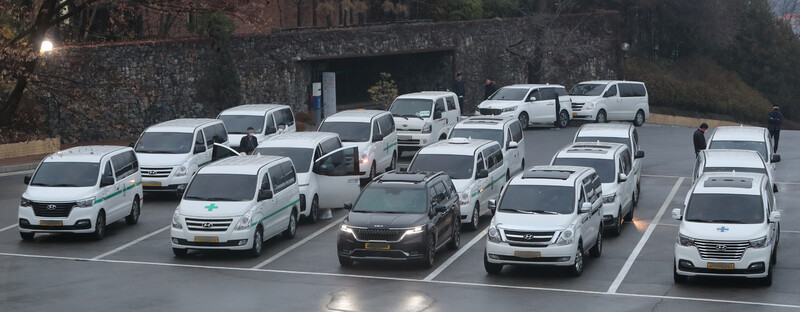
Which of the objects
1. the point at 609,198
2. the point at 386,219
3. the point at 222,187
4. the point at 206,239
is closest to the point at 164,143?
the point at 222,187

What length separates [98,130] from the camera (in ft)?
125

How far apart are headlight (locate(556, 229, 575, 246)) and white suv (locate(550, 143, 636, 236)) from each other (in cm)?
406

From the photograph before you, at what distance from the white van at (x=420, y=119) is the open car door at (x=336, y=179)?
8.89 m

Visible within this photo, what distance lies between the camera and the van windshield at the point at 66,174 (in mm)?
22812

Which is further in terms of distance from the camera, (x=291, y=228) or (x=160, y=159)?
(x=160, y=159)

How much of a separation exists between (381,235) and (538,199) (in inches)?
117

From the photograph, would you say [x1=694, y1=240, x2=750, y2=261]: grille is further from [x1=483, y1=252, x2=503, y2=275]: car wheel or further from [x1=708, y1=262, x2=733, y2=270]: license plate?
[x1=483, y1=252, x2=503, y2=275]: car wheel

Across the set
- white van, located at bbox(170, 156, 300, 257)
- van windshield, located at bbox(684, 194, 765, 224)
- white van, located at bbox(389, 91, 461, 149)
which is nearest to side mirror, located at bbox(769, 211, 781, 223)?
van windshield, located at bbox(684, 194, 765, 224)

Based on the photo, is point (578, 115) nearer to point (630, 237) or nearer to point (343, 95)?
point (343, 95)

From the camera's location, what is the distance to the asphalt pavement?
17328 mm

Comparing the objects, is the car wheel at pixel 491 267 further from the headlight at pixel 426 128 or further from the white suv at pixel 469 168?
the headlight at pixel 426 128

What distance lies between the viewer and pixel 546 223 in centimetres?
1919

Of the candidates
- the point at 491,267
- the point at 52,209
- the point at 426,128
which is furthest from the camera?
the point at 426,128

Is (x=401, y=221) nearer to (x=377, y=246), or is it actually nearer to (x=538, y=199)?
(x=377, y=246)
